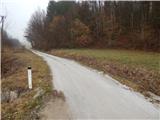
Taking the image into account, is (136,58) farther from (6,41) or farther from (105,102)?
(6,41)

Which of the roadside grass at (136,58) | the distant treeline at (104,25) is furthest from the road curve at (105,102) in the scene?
the distant treeline at (104,25)

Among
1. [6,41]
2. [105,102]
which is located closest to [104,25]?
[6,41]

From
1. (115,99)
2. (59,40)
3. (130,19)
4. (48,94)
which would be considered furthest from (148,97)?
(59,40)

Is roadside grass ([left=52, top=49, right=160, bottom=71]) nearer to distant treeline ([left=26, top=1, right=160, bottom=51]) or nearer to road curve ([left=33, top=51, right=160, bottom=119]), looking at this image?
road curve ([left=33, top=51, right=160, bottom=119])

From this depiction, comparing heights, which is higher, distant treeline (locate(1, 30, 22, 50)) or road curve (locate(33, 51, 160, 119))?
distant treeline (locate(1, 30, 22, 50))

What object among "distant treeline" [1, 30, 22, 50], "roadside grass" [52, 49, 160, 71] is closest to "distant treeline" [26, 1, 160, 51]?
"distant treeline" [1, 30, 22, 50]

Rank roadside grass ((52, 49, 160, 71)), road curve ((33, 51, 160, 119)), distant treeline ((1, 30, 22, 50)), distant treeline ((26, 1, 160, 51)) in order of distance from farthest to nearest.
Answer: distant treeline ((26, 1, 160, 51))
distant treeline ((1, 30, 22, 50))
roadside grass ((52, 49, 160, 71))
road curve ((33, 51, 160, 119))

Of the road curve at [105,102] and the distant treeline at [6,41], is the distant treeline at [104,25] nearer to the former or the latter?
the distant treeline at [6,41]

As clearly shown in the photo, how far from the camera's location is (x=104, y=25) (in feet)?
188

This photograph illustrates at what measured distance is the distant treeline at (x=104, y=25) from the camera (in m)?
45.2

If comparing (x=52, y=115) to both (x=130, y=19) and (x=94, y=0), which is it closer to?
(x=130, y=19)

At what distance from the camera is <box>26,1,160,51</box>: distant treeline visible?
45.2 m

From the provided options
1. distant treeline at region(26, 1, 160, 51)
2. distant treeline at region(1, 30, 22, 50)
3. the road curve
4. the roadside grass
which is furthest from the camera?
distant treeline at region(26, 1, 160, 51)

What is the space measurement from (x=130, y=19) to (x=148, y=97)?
43.1m
